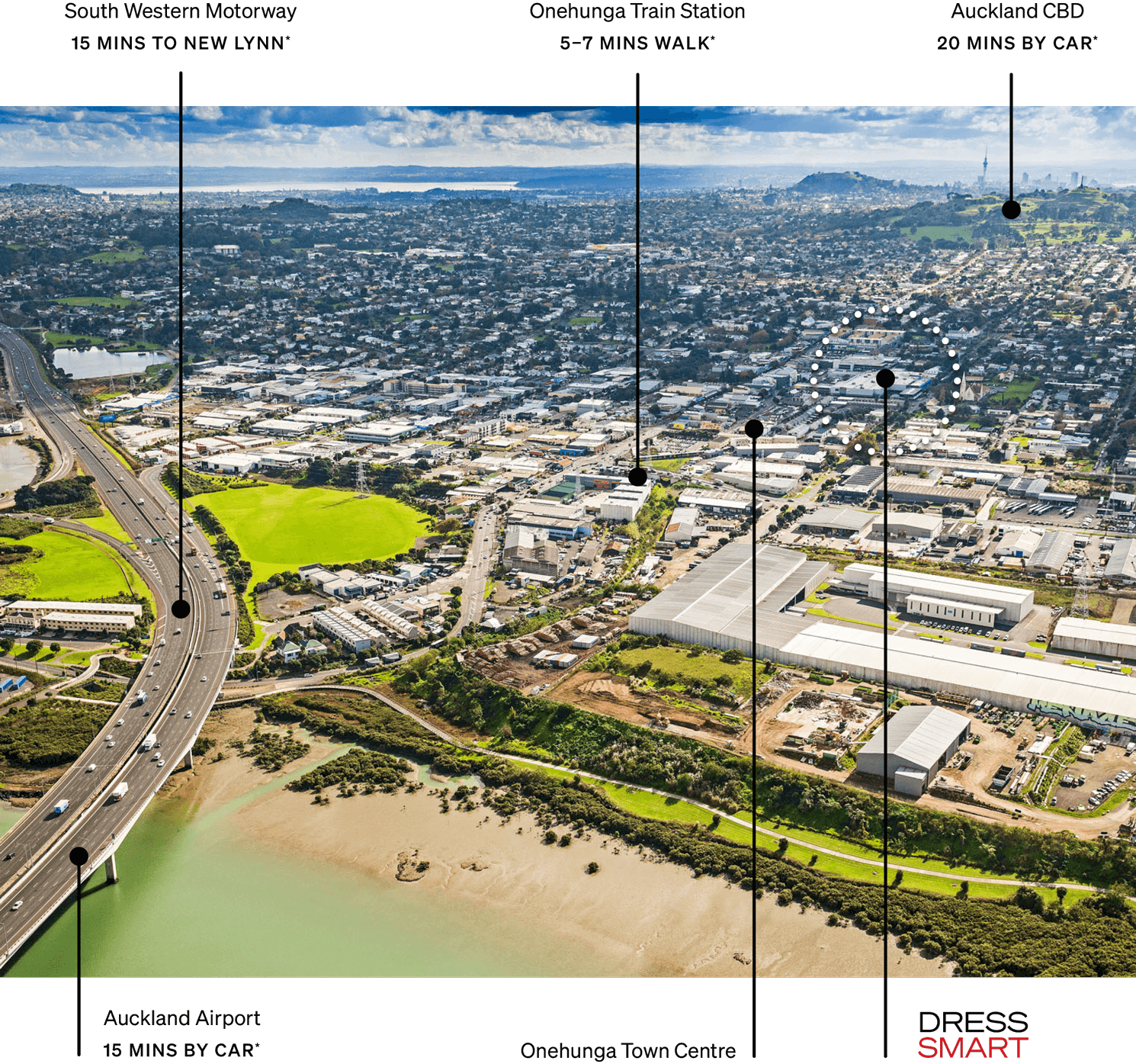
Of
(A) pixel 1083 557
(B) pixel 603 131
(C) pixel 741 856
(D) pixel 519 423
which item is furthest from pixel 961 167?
(C) pixel 741 856

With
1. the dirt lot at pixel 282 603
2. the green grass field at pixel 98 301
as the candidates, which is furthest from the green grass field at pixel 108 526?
the green grass field at pixel 98 301

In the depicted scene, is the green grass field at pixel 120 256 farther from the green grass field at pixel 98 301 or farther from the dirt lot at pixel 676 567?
the dirt lot at pixel 676 567

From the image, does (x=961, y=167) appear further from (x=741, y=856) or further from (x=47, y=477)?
(x=741, y=856)

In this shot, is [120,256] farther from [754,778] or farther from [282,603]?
[754,778]

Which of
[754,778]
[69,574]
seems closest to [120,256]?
[69,574]

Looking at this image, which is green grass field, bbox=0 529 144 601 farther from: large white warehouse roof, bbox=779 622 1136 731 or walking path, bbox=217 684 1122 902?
large white warehouse roof, bbox=779 622 1136 731

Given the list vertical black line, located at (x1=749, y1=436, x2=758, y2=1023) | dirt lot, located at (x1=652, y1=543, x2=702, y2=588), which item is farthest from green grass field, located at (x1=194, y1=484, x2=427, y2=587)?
vertical black line, located at (x1=749, y1=436, x2=758, y2=1023)
